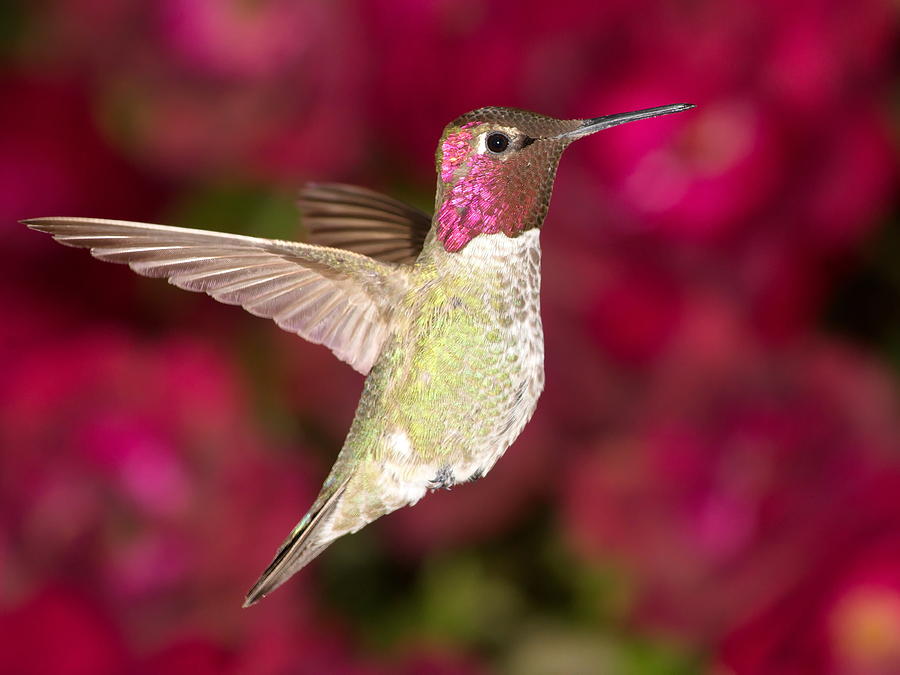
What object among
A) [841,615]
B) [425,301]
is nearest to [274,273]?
[425,301]

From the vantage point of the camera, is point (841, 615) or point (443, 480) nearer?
point (443, 480)

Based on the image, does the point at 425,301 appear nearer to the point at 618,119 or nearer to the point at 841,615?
the point at 618,119

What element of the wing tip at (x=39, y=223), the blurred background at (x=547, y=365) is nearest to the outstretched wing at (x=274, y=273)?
the wing tip at (x=39, y=223)

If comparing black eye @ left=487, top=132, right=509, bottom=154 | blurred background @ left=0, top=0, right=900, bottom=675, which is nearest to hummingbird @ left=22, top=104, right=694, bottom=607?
black eye @ left=487, top=132, right=509, bottom=154

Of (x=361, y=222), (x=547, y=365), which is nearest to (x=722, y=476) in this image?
(x=547, y=365)

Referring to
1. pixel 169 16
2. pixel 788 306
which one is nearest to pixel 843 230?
pixel 788 306

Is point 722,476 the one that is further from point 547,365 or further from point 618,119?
point 618,119

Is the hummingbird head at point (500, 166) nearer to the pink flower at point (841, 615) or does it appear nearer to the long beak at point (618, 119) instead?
the long beak at point (618, 119)

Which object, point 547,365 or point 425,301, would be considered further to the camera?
point 547,365
